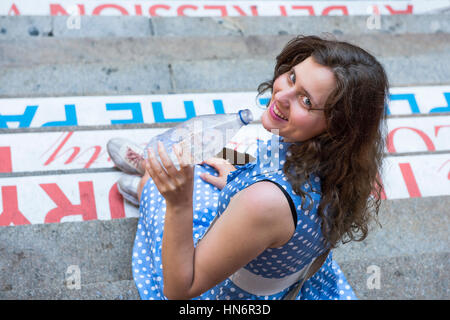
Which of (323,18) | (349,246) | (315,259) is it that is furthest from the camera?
(323,18)

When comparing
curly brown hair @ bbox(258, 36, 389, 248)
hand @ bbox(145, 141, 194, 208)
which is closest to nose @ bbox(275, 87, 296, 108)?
curly brown hair @ bbox(258, 36, 389, 248)

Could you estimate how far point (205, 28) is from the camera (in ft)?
15.7

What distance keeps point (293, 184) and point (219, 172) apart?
1013 millimetres

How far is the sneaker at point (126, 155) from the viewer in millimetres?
2817

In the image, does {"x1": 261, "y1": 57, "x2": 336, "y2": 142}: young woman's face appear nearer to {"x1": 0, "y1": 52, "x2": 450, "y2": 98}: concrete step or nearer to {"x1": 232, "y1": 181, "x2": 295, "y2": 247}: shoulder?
{"x1": 232, "y1": 181, "x2": 295, "y2": 247}: shoulder

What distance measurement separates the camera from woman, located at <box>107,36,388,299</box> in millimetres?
1414

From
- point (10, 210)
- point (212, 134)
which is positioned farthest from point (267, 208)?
point (10, 210)

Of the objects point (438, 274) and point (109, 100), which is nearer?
point (438, 274)

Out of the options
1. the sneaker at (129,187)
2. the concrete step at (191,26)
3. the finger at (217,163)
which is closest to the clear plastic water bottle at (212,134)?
the finger at (217,163)

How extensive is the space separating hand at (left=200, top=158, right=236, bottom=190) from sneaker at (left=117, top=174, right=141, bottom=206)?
0.46 metres

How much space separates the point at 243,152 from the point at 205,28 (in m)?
2.44

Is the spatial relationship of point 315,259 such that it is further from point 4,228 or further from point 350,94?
point 4,228

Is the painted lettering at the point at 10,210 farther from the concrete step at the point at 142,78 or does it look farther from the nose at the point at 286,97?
the nose at the point at 286,97
